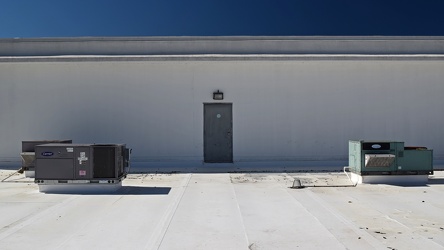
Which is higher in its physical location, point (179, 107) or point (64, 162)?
point (179, 107)

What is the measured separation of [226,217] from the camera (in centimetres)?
761

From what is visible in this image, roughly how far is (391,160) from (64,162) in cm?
874

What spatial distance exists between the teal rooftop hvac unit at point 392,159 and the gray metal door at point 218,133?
5.82 m

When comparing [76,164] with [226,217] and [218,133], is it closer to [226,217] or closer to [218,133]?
[226,217]

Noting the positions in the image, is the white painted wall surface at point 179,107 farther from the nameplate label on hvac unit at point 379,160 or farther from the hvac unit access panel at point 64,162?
the hvac unit access panel at point 64,162

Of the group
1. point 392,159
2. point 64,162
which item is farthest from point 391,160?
point 64,162

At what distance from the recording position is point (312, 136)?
16.1 metres

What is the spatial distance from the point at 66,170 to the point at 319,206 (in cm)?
623

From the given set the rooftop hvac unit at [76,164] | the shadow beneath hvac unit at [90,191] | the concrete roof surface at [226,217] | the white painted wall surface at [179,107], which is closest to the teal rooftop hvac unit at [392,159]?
the concrete roof surface at [226,217]

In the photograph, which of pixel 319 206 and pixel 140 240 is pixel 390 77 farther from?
pixel 140 240

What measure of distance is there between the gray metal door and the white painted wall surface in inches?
8.4

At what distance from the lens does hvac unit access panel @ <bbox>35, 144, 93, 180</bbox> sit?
33.4ft

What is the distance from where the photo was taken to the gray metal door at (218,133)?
634 inches

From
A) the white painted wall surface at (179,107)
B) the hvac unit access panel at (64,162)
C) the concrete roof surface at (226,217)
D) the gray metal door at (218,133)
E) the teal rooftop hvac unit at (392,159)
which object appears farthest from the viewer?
the gray metal door at (218,133)
